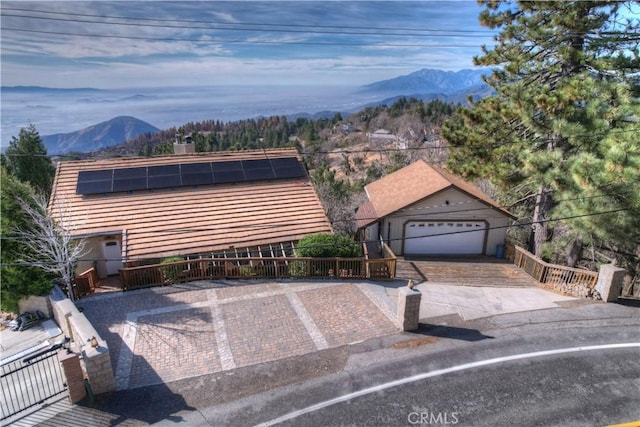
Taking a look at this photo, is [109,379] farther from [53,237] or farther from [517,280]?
[517,280]

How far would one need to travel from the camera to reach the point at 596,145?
1325cm

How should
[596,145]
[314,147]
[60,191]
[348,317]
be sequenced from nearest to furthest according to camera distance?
[348,317] < [596,145] < [60,191] < [314,147]

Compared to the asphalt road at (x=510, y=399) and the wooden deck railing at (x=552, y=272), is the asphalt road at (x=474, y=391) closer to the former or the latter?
the asphalt road at (x=510, y=399)

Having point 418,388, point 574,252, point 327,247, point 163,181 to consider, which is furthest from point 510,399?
point 163,181

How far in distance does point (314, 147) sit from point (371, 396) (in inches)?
2822

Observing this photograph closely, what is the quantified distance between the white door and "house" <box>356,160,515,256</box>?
10.9 m

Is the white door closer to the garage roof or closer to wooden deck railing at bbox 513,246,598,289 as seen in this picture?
the garage roof

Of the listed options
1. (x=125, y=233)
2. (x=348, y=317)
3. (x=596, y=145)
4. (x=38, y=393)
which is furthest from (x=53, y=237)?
(x=596, y=145)

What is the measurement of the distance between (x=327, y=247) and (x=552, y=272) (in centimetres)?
899

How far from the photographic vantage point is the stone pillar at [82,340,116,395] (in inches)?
336

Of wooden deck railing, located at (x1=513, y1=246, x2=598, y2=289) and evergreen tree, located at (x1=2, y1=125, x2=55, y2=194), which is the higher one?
evergreen tree, located at (x1=2, y1=125, x2=55, y2=194)

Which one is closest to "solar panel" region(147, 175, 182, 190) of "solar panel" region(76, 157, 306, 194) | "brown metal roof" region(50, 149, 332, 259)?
"solar panel" region(76, 157, 306, 194)

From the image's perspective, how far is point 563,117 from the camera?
1370cm

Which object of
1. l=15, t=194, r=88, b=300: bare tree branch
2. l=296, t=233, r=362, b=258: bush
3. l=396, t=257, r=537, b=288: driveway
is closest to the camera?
l=15, t=194, r=88, b=300: bare tree branch
